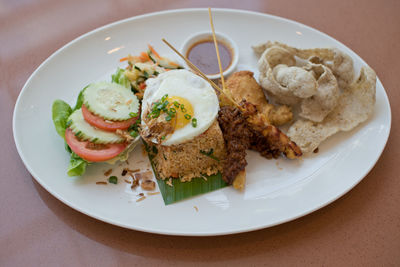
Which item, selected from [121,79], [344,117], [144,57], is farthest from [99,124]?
[344,117]

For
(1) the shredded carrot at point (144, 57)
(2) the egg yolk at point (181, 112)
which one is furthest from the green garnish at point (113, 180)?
(1) the shredded carrot at point (144, 57)

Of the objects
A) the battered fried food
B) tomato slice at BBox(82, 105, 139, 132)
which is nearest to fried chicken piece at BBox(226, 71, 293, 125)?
the battered fried food

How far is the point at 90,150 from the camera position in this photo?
113 inches

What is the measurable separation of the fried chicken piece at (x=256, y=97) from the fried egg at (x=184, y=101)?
1.18 feet

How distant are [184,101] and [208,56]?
1108 mm

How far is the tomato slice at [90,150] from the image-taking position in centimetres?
284

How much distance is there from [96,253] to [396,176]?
291cm

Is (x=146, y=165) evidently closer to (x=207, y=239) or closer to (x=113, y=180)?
(x=113, y=180)

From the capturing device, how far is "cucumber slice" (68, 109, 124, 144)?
9.47 feet

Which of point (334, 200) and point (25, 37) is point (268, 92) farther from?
point (25, 37)

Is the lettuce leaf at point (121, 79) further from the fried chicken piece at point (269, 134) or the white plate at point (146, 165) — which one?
the fried chicken piece at point (269, 134)

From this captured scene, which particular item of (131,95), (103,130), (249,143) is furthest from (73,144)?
(249,143)

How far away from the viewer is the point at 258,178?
3086mm

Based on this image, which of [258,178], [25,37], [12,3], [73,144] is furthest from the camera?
[12,3]
